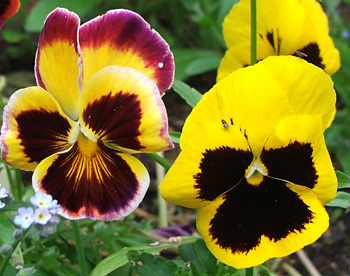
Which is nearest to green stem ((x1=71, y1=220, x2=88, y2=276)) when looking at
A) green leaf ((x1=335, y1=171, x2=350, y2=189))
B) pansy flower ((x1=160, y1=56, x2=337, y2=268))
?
pansy flower ((x1=160, y1=56, x2=337, y2=268))

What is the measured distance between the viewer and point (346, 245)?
220 cm

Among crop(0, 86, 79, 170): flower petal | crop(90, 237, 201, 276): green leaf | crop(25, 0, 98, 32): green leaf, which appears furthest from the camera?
crop(25, 0, 98, 32): green leaf

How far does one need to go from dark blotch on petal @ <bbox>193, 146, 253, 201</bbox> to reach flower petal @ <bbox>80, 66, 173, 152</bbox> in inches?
2.5

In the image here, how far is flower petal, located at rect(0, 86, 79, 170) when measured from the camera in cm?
96

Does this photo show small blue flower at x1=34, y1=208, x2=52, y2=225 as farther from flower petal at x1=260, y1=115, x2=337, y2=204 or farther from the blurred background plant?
flower petal at x1=260, y1=115, x2=337, y2=204

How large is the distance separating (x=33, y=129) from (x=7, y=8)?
403 mm

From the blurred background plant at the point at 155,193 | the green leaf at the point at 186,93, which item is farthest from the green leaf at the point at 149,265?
the green leaf at the point at 186,93

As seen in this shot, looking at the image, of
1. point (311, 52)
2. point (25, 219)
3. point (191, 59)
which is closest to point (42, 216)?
point (25, 219)

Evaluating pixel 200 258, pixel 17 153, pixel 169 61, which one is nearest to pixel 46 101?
pixel 17 153

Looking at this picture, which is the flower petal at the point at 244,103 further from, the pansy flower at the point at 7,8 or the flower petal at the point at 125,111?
the pansy flower at the point at 7,8

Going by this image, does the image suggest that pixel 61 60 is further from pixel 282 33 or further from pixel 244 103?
pixel 282 33

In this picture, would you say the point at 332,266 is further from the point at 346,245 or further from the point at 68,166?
the point at 68,166

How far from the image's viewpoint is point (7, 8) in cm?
130

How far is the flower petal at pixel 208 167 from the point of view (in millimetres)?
937
